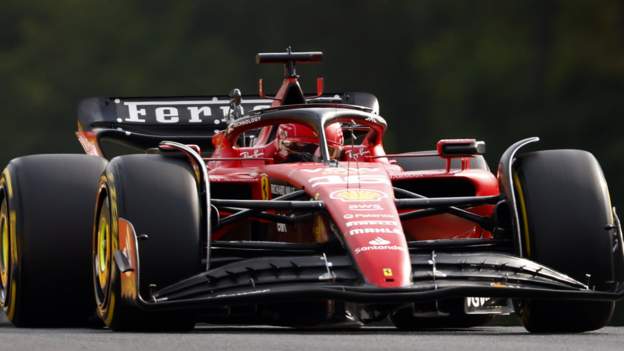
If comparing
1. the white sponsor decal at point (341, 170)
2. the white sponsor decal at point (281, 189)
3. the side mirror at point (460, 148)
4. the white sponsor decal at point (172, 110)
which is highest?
the white sponsor decal at point (172, 110)

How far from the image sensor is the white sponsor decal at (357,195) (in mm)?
8914

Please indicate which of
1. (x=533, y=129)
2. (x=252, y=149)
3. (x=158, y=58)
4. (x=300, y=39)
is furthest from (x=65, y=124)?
(x=252, y=149)

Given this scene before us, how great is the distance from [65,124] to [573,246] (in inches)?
806

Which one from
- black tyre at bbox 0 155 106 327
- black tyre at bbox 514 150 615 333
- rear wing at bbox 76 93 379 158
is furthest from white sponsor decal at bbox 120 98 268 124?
black tyre at bbox 514 150 615 333

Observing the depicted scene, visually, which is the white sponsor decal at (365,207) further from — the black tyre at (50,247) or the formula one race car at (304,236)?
the black tyre at (50,247)

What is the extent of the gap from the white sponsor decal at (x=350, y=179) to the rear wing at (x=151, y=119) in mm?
4272

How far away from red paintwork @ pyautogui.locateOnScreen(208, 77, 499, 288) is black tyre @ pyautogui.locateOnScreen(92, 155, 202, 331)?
2.39 feet

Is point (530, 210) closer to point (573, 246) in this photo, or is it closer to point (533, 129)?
point (573, 246)

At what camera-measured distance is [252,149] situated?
1103 cm

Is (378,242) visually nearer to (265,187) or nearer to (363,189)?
(363,189)

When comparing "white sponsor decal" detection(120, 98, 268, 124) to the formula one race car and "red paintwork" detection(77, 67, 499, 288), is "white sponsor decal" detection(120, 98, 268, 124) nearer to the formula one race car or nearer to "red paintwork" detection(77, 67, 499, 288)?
"red paintwork" detection(77, 67, 499, 288)

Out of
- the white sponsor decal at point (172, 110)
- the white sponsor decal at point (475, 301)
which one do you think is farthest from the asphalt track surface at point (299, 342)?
the white sponsor decal at point (172, 110)

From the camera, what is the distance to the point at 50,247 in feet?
33.2

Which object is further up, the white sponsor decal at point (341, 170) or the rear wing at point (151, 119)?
the rear wing at point (151, 119)
